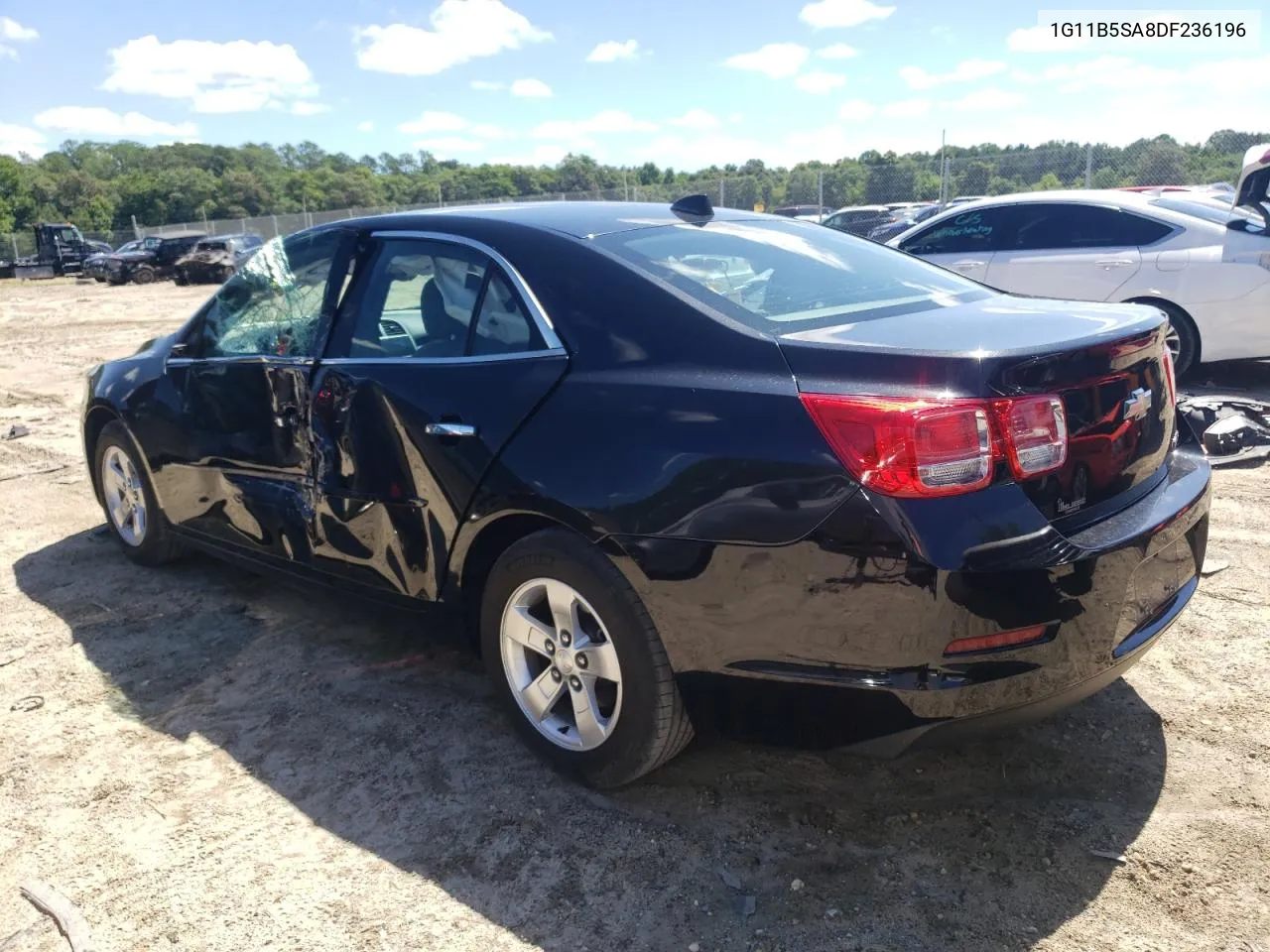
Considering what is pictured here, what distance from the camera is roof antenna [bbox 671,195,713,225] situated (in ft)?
11.3

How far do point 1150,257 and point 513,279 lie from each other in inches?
244

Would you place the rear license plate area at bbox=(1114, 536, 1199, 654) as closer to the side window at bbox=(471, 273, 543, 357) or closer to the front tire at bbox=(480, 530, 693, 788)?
the front tire at bbox=(480, 530, 693, 788)

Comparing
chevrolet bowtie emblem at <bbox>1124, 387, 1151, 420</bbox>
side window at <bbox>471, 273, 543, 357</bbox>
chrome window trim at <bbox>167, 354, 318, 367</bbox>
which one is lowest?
chevrolet bowtie emblem at <bbox>1124, 387, 1151, 420</bbox>

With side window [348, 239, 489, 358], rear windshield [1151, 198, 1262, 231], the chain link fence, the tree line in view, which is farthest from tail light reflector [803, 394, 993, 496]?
the tree line

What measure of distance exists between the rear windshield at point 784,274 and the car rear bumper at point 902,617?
0.64m

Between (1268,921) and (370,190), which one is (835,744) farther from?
(370,190)

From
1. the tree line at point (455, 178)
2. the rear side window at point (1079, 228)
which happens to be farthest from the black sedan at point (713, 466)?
the tree line at point (455, 178)

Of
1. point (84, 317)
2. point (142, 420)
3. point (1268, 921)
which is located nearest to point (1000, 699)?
point (1268, 921)

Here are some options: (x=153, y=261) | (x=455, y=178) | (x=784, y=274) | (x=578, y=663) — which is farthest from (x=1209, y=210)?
(x=455, y=178)

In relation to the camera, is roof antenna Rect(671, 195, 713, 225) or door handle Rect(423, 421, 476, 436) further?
roof antenna Rect(671, 195, 713, 225)

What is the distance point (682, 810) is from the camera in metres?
2.75

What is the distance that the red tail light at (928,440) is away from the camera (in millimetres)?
2150

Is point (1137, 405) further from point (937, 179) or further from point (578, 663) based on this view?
point (937, 179)

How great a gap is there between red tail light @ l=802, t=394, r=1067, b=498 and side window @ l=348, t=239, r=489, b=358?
134cm
